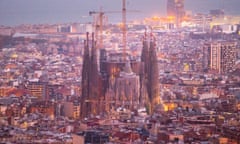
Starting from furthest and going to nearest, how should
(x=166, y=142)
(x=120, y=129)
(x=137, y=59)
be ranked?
1. (x=137, y=59)
2. (x=120, y=129)
3. (x=166, y=142)

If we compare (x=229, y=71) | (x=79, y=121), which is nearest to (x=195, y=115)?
(x=79, y=121)

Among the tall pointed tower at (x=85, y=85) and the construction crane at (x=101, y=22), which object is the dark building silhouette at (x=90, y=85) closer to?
the tall pointed tower at (x=85, y=85)

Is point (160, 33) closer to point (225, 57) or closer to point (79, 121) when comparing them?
point (225, 57)

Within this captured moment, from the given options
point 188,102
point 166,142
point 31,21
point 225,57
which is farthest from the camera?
point 31,21

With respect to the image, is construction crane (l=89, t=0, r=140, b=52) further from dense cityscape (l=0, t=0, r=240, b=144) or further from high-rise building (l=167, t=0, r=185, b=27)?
high-rise building (l=167, t=0, r=185, b=27)

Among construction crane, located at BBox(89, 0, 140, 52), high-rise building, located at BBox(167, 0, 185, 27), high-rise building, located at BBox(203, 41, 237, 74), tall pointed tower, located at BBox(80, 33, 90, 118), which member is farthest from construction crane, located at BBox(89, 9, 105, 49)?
high-rise building, located at BBox(167, 0, 185, 27)
